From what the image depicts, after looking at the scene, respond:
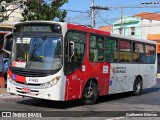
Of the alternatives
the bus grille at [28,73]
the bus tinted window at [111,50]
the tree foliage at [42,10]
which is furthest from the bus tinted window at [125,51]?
the bus grille at [28,73]

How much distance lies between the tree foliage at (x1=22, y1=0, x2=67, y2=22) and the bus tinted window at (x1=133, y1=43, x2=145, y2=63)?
13.6 ft

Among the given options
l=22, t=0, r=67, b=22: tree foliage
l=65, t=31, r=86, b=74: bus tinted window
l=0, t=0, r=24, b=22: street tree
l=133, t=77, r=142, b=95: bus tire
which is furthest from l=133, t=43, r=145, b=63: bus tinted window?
l=0, t=0, r=24, b=22: street tree

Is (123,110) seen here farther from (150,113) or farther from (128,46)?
(128,46)

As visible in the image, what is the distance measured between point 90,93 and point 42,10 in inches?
246

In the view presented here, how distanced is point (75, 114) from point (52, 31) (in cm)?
294

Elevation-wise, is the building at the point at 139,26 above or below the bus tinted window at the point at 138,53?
above

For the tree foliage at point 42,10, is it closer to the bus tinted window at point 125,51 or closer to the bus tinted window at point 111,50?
the bus tinted window at point 125,51

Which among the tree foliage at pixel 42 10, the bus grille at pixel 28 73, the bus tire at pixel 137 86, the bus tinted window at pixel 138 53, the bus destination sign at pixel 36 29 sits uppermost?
the tree foliage at pixel 42 10

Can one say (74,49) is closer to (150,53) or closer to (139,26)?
(150,53)

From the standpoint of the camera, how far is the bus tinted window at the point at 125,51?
1599cm

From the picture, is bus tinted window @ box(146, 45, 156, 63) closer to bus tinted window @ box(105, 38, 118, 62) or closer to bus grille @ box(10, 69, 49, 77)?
bus tinted window @ box(105, 38, 118, 62)

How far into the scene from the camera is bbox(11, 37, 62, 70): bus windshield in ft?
40.1

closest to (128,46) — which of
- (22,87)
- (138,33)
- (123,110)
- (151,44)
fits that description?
(151,44)

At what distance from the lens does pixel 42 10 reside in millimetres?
18422
